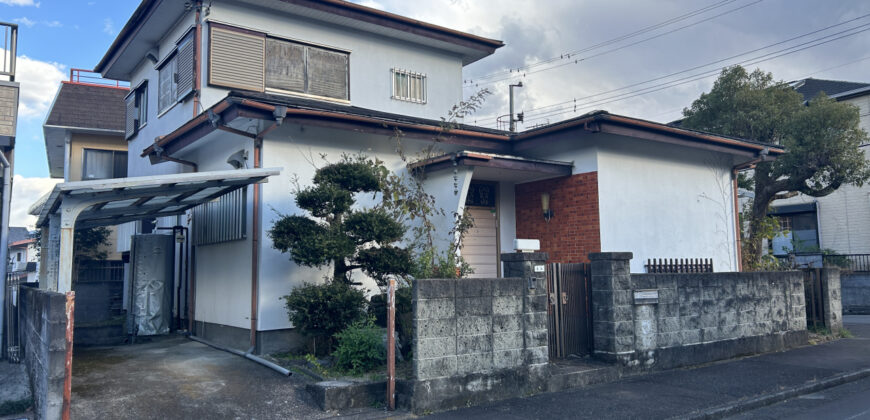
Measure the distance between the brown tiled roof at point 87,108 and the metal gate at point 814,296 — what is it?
1813 centimetres

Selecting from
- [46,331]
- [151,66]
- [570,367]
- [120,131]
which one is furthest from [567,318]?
[120,131]

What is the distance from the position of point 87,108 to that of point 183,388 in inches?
565

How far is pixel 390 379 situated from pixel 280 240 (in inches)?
109

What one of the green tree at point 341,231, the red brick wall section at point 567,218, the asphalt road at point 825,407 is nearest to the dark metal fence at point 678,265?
the red brick wall section at point 567,218

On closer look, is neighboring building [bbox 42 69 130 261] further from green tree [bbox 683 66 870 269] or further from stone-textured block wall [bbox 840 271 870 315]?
stone-textured block wall [bbox 840 271 870 315]

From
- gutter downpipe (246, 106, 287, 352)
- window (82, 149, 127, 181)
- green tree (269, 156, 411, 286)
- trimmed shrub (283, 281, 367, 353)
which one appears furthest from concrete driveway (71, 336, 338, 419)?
window (82, 149, 127, 181)

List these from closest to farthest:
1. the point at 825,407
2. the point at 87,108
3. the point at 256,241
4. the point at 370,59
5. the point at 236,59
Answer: the point at 825,407 < the point at 256,241 < the point at 236,59 < the point at 370,59 < the point at 87,108

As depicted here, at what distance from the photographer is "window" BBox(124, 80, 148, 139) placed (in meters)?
14.6

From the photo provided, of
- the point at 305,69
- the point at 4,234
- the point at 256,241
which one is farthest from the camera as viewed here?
the point at 305,69

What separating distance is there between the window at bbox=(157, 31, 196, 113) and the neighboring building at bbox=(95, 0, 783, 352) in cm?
5

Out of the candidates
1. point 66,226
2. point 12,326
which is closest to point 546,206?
point 66,226

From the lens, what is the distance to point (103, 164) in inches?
717

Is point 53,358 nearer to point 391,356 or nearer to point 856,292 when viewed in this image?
point 391,356

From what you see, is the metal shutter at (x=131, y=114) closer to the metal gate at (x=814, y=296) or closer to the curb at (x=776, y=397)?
the curb at (x=776, y=397)
